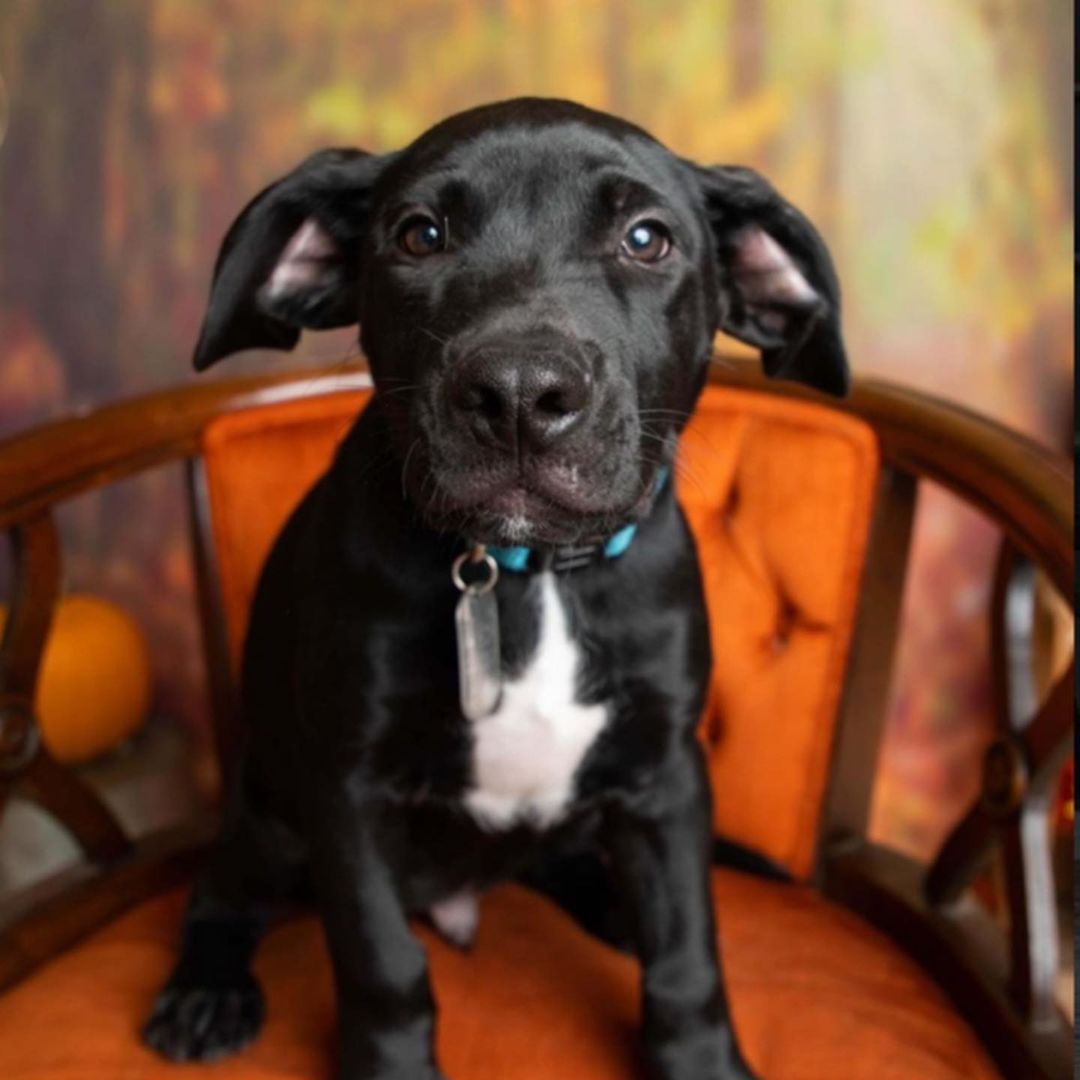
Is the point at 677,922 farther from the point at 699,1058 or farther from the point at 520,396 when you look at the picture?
the point at 520,396

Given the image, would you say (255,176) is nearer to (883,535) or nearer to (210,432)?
(210,432)

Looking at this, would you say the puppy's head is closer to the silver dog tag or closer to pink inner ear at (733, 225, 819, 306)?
pink inner ear at (733, 225, 819, 306)

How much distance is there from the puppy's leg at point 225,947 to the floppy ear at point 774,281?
75 centimetres

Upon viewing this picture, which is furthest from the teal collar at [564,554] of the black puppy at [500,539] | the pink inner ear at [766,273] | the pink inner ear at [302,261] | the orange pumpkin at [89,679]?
the orange pumpkin at [89,679]

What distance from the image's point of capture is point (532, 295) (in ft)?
4.00

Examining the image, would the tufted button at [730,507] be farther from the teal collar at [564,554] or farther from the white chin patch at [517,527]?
the white chin patch at [517,527]

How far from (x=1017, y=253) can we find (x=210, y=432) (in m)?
1.28

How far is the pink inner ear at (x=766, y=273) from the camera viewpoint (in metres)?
1.50

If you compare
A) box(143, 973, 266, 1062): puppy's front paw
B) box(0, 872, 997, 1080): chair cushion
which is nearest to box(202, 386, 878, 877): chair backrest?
box(0, 872, 997, 1080): chair cushion

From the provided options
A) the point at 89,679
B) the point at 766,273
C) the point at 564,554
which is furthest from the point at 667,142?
the point at 89,679

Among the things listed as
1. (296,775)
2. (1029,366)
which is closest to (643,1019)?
(296,775)

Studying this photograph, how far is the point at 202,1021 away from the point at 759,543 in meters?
0.84

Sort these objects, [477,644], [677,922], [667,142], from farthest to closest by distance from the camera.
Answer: [667,142] < [677,922] < [477,644]

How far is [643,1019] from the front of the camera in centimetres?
147
